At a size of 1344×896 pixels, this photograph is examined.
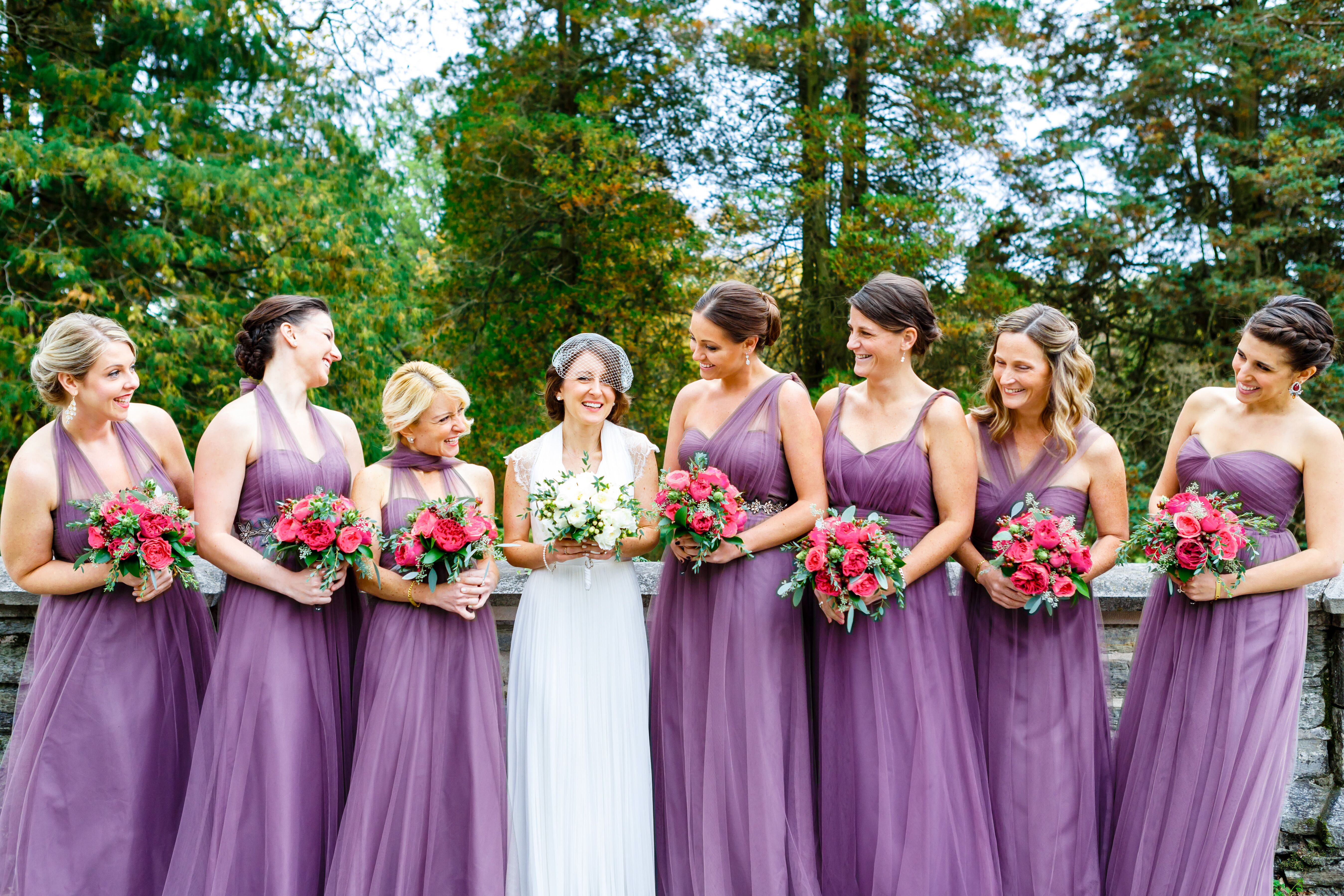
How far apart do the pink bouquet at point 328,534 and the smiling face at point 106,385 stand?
0.94 metres

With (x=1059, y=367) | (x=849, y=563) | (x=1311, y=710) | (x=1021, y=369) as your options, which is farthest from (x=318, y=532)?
(x=1311, y=710)

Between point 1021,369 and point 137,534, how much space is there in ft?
12.3

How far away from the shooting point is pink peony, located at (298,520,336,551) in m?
4.01

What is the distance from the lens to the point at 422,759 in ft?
13.7

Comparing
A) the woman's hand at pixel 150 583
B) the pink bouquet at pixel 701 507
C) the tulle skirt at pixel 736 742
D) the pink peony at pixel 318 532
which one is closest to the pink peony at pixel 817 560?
the pink bouquet at pixel 701 507

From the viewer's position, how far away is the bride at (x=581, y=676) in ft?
14.1

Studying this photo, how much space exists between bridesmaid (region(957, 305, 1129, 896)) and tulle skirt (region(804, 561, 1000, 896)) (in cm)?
12

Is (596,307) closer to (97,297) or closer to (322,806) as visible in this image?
(97,297)

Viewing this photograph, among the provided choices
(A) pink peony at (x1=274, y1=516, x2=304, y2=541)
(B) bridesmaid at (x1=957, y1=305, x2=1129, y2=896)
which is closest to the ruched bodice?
(B) bridesmaid at (x1=957, y1=305, x2=1129, y2=896)

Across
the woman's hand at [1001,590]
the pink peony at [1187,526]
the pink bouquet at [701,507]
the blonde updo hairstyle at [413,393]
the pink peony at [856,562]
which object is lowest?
the woman's hand at [1001,590]

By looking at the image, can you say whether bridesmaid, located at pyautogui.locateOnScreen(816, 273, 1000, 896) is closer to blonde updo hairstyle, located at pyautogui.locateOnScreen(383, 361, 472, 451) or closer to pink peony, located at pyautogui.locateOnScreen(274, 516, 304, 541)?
blonde updo hairstyle, located at pyautogui.locateOnScreen(383, 361, 472, 451)

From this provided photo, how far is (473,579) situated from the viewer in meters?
4.23

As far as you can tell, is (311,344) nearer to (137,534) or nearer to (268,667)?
(137,534)

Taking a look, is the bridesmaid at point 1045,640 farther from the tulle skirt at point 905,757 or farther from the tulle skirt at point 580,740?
the tulle skirt at point 580,740
